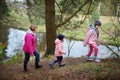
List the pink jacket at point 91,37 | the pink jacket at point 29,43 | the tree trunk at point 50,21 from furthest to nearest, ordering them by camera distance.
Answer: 1. the tree trunk at point 50,21
2. the pink jacket at point 91,37
3. the pink jacket at point 29,43

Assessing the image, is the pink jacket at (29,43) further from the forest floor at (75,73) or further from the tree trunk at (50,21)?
the tree trunk at (50,21)

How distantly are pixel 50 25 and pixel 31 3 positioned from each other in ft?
11.6

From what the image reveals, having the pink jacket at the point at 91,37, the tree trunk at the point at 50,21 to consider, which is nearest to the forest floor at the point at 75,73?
the pink jacket at the point at 91,37

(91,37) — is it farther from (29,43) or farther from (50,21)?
(50,21)

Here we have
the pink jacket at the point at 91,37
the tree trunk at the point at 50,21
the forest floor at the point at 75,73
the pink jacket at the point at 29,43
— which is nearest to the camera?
the forest floor at the point at 75,73

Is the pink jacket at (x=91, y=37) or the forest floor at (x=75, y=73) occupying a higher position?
the pink jacket at (x=91, y=37)

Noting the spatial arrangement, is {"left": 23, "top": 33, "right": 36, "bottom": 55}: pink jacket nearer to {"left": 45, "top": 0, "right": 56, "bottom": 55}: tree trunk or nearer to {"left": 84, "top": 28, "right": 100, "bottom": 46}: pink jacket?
{"left": 84, "top": 28, "right": 100, "bottom": 46}: pink jacket

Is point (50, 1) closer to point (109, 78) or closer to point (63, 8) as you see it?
point (63, 8)

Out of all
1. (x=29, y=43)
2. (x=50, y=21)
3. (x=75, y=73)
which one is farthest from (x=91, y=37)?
(x=50, y=21)

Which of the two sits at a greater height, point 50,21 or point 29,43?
point 50,21

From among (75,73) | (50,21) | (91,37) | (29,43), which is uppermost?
(50,21)

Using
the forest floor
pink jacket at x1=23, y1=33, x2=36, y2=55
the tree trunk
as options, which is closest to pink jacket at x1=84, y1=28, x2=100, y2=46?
the forest floor

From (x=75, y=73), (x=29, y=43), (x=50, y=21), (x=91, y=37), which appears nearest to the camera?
(x=75, y=73)

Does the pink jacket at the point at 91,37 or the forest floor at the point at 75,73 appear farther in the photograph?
the pink jacket at the point at 91,37
